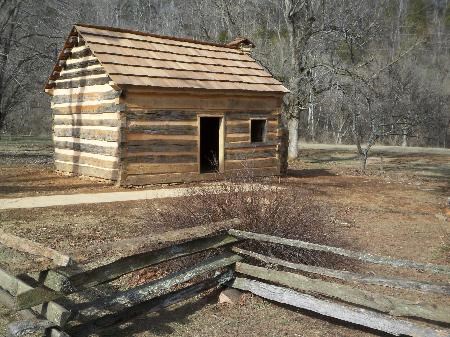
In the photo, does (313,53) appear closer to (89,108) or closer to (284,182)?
(284,182)

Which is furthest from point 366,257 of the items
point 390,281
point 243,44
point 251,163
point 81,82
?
point 243,44

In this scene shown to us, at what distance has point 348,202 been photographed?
37.9 ft

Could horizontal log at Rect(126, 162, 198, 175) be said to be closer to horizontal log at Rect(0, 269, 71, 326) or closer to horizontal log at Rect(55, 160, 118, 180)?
horizontal log at Rect(55, 160, 118, 180)

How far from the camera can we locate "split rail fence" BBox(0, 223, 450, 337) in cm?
401

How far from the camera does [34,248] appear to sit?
13.9 feet

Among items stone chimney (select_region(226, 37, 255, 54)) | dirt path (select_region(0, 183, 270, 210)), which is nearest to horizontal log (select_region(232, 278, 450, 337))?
dirt path (select_region(0, 183, 270, 210))

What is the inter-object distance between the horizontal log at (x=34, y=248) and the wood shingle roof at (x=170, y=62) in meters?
8.37

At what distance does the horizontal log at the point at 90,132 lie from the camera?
13258mm

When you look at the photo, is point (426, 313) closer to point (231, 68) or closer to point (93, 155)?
point (93, 155)

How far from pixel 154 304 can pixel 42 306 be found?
1235 millimetres

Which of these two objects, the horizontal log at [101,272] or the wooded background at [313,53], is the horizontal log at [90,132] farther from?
the horizontal log at [101,272]

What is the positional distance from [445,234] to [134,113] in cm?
814

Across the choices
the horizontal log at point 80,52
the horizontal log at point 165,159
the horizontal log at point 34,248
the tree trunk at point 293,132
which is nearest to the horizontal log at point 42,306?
the horizontal log at point 34,248

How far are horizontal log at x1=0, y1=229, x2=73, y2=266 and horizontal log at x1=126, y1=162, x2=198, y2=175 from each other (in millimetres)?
8436
